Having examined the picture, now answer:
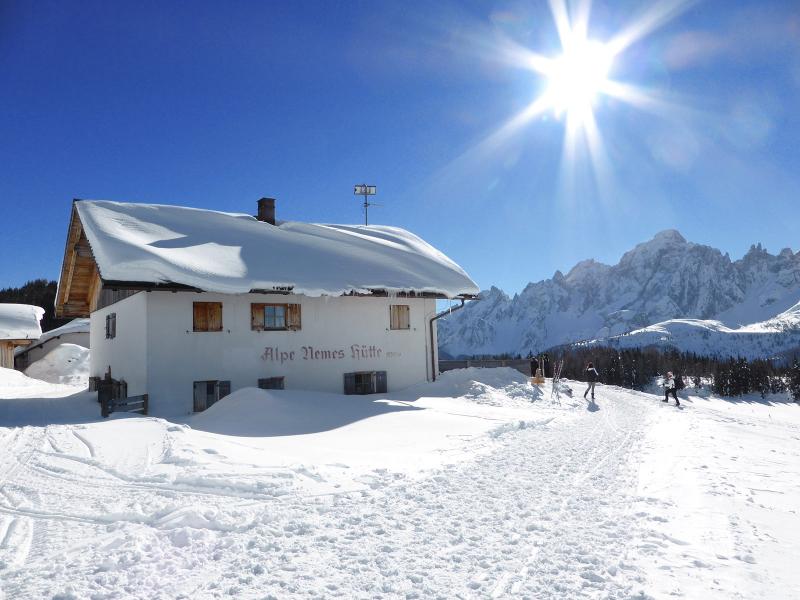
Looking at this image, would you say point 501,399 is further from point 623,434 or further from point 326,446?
point 326,446

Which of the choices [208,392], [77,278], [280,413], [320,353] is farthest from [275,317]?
[77,278]

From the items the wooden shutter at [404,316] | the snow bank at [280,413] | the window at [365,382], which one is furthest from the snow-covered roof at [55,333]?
the snow bank at [280,413]

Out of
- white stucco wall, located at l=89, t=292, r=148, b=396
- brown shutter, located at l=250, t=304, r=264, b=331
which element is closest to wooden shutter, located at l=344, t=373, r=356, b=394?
brown shutter, located at l=250, t=304, r=264, b=331

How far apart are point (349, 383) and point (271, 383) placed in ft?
9.69

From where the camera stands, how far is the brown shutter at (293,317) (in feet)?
56.9

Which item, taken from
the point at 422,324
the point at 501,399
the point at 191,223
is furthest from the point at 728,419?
the point at 191,223

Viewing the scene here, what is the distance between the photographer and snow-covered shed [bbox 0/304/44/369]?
3575cm

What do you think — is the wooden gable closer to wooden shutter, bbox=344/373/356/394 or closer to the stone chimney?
the stone chimney

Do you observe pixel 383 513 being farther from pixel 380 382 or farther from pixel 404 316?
pixel 404 316

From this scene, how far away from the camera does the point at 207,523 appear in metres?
5.15

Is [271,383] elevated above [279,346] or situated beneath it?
situated beneath

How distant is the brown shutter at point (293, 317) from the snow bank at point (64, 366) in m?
21.7

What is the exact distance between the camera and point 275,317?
1714 centimetres

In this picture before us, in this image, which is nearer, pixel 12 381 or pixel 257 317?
pixel 257 317
